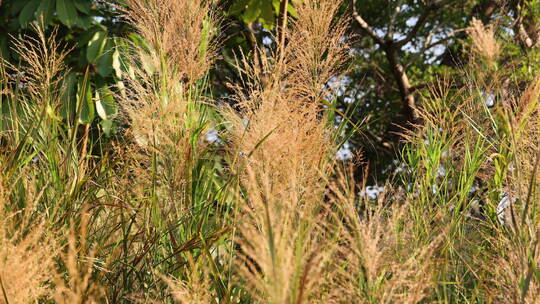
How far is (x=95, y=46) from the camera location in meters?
3.59

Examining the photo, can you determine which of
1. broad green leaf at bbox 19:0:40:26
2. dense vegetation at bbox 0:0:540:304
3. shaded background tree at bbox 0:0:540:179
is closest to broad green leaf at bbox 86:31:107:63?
shaded background tree at bbox 0:0:540:179

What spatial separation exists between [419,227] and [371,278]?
0.71 meters

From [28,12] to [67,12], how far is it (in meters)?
0.21

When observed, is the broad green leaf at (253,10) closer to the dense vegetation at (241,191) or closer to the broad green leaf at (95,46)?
the broad green leaf at (95,46)

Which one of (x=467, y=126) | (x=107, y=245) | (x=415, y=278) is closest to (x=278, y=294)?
(x=415, y=278)

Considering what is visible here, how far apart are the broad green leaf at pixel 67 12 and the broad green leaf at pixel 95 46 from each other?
0.15 meters

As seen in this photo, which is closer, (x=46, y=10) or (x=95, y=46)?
(x=46, y=10)

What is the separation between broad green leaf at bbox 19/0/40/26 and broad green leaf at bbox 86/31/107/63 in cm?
33

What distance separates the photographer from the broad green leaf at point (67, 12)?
3471 millimetres

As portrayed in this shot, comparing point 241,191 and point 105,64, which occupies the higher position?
point 105,64

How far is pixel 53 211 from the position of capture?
1988 millimetres

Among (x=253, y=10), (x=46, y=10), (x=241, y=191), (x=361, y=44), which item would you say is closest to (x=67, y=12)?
(x=46, y=10)

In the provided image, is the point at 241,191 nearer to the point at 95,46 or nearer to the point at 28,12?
the point at 95,46

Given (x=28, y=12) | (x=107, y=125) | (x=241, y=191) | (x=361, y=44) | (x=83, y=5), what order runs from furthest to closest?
(x=361, y=44) → (x=83, y=5) → (x=28, y=12) → (x=107, y=125) → (x=241, y=191)
